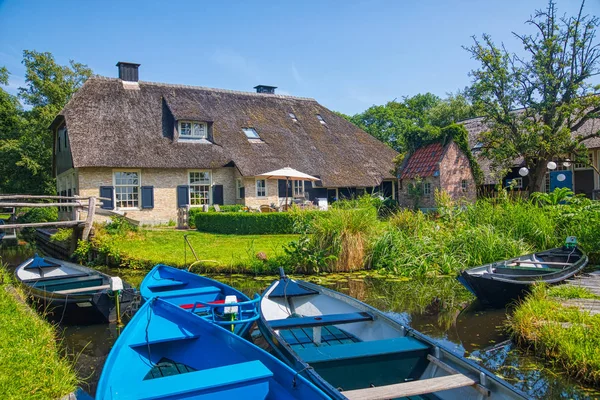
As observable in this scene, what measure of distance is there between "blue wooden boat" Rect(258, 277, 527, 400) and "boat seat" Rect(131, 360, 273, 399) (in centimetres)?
32

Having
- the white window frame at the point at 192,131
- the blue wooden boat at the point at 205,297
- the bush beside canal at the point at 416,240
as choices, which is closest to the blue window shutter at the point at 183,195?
the white window frame at the point at 192,131

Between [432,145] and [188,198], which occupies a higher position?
[432,145]

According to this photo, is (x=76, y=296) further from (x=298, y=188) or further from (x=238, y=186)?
(x=298, y=188)

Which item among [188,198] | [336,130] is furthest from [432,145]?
[188,198]

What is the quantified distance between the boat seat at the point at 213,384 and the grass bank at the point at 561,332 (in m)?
3.33

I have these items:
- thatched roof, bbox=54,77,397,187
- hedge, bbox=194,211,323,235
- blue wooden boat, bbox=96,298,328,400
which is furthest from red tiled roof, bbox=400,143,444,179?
blue wooden boat, bbox=96,298,328,400

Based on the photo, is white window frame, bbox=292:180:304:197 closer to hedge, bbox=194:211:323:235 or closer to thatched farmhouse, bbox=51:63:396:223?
thatched farmhouse, bbox=51:63:396:223

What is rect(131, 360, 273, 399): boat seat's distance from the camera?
10.5ft

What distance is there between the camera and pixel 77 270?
8.84 metres

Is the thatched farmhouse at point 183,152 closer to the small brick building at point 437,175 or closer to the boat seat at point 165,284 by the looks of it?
the small brick building at point 437,175

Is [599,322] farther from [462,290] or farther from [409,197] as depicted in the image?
[409,197]

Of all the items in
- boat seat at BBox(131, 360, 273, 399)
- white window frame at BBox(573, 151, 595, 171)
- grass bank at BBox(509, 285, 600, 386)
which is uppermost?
white window frame at BBox(573, 151, 595, 171)

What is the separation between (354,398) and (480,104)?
53.0ft

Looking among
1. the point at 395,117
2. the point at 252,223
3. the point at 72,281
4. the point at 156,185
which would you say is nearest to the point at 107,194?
the point at 156,185
